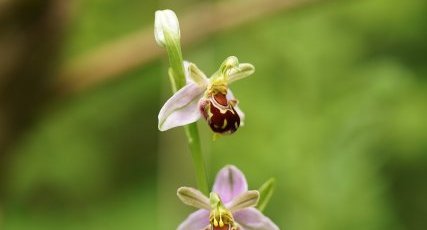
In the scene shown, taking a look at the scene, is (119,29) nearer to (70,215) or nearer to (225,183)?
(70,215)

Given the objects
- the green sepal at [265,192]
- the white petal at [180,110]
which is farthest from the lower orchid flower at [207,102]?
the green sepal at [265,192]

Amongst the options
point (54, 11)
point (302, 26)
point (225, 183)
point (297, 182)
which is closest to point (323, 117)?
point (297, 182)

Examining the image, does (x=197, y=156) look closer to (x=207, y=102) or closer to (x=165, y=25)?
(x=207, y=102)

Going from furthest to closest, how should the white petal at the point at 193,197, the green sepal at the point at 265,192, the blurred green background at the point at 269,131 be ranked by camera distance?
the blurred green background at the point at 269,131
the green sepal at the point at 265,192
the white petal at the point at 193,197

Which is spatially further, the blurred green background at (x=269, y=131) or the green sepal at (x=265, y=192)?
the blurred green background at (x=269, y=131)

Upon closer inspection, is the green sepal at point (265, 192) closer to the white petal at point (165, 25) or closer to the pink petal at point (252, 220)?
the pink petal at point (252, 220)

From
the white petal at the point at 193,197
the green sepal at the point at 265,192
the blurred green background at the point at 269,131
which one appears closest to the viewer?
the white petal at the point at 193,197

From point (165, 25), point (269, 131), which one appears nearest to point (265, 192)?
point (165, 25)

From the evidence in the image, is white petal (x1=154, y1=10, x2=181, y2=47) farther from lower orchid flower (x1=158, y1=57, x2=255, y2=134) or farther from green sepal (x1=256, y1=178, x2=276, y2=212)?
green sepal (x1=256, y1=178, x2=276, y2=212)
